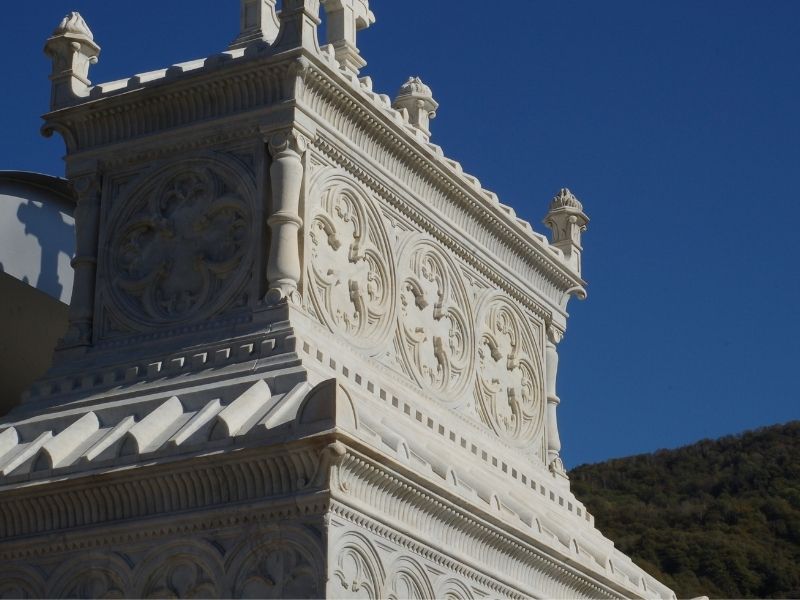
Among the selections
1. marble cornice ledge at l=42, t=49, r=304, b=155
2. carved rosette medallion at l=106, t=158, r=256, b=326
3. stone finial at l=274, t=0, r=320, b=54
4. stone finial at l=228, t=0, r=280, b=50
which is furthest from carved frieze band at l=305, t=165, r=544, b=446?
stone finial at l=228, t=0, r=280, b=50

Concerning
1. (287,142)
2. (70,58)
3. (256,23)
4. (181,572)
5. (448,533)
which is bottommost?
(181,572)

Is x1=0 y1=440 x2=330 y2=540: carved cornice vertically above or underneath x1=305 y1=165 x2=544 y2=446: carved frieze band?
underneath

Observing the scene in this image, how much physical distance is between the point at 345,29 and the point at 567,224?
413cm

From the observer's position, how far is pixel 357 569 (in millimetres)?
13797

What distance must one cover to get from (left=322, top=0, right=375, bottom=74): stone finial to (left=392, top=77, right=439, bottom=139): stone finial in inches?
24.1

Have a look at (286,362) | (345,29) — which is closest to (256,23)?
(345,29)

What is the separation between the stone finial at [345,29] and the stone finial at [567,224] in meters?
3.70

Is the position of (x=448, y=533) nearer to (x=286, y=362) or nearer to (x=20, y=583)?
(x=286, y=362)

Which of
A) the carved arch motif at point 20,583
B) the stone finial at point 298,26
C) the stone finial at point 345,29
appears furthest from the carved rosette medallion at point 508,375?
the carved arch motif at point 20,583

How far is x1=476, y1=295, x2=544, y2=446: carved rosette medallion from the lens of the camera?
62.9ft

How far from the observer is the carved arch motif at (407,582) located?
1415 centimetres

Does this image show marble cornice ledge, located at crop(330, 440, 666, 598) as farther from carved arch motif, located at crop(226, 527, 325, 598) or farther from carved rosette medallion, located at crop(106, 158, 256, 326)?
carved rosette medallion, located at crop(106, 158, 256, 326)

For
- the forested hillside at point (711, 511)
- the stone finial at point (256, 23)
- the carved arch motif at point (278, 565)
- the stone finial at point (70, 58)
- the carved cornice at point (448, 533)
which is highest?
the forested hillside at point (711, 511)

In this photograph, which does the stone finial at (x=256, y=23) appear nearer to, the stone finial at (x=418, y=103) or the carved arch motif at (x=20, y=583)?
the stone finial at (x=418, y=103)
